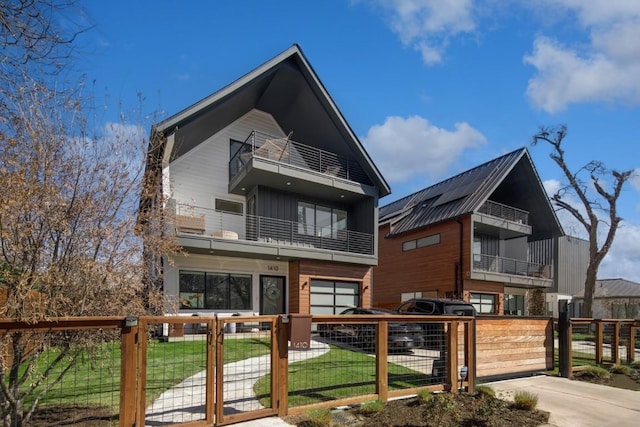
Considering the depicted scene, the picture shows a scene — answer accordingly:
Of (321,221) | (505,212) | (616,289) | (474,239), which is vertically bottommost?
(616,289)

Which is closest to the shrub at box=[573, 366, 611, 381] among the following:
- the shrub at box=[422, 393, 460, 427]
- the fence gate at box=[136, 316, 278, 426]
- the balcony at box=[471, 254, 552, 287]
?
the shrub at box=[422, 393, 460, 427]

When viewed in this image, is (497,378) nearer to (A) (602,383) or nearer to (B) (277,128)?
(A) (602,383)

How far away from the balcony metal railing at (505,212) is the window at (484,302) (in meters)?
4.64

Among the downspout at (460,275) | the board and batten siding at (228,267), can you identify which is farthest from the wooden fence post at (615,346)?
the board and batten siding at (228,267)

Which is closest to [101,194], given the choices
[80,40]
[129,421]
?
[80,40]

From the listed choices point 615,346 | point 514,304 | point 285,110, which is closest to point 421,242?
point 514,304

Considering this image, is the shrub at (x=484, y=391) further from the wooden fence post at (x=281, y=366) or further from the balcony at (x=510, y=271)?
the balcony at (x=510, y=271)

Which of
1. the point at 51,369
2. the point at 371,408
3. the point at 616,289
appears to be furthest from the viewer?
the point at 616,289

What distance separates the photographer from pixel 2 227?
425cm

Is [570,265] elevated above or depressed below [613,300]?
above

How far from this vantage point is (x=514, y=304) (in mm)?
26625

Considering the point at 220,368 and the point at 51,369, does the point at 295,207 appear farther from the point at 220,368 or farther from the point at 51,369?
the point at 51,369

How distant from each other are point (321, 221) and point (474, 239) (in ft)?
34.1

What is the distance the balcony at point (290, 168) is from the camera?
55.9 feet
